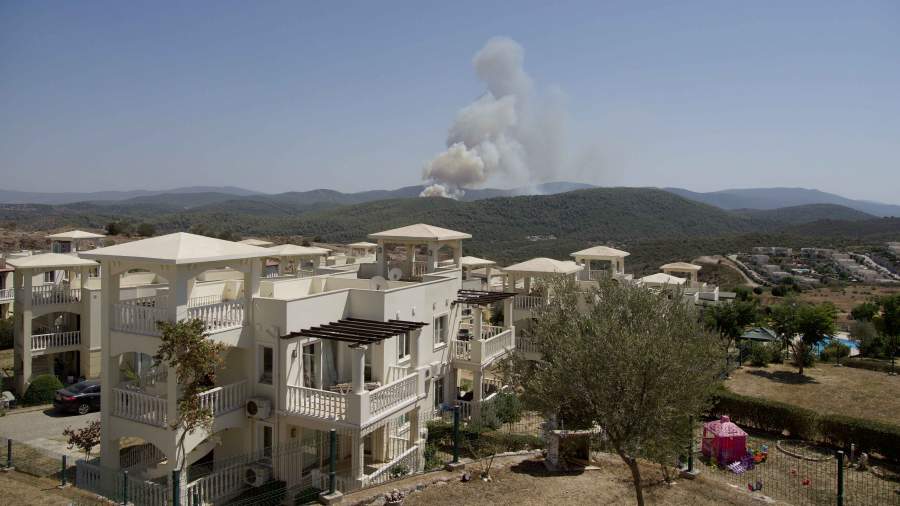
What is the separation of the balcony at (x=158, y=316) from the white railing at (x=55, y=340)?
423 inches

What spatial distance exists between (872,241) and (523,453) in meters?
107

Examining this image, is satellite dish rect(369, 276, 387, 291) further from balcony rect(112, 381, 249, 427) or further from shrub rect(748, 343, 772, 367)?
shrub rect(748, 343, 772, 367)

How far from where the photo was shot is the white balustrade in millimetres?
13055

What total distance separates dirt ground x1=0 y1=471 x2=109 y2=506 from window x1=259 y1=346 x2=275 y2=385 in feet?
13.5

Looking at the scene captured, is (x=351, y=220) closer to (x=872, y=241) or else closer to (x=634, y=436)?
(x=872, y=241)

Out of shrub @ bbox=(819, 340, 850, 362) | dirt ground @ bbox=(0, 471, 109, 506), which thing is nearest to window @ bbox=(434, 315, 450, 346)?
dirt ground @ bbox=(0, 471, 109, 506)

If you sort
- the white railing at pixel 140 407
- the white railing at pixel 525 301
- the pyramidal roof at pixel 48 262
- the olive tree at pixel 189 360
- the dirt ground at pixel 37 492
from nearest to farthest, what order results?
the dirt ground at pixel 37 492, the olive tree at pixel 189 360, the white railing at pixel 140 407, the pyramidal roof at pixel 48 262, the white railing at pixel 525 301

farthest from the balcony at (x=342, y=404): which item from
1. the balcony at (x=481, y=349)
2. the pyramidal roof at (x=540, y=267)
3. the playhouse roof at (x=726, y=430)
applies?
the pyramidal roof at (x=540, y=267)

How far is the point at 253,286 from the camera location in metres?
14.3

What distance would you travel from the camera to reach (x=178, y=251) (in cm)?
1256

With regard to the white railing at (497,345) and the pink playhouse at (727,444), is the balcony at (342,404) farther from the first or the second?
the pink playhouse at (727,444)

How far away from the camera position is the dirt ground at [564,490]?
11859 millimetres

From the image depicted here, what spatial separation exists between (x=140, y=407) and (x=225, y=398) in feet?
5.84

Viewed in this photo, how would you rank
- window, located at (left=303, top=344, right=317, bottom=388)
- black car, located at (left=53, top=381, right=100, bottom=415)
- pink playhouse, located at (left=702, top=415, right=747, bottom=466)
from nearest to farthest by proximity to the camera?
window, located at (left=303, top=344, right=317, bottom=388) → pink playhouse, located at (left=702, top=415, right=747, bottom=466) → black car, located at (left=53, top=381, right=100, bottom=415)
